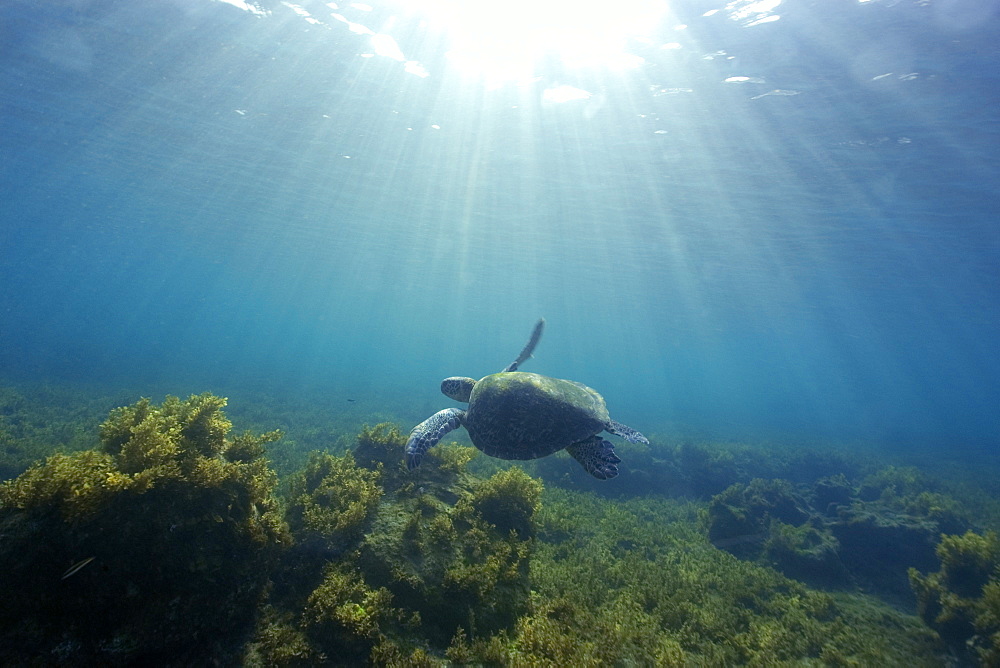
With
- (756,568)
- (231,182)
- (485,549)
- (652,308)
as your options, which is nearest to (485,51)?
(485,549)

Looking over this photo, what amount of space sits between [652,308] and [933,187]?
35.8 metres

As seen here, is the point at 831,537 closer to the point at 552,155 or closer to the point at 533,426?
the point at 533,426

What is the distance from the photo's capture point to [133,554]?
316 cm

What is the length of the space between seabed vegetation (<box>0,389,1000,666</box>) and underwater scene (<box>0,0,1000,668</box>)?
0.03 meters

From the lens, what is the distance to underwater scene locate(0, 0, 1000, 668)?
3.81 meters

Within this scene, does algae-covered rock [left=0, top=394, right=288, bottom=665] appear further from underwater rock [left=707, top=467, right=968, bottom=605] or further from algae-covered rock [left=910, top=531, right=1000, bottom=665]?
underwater rock [left=707, top=467, right=968, bottom=605]

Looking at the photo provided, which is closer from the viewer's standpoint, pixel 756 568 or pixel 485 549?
pixel 485 549

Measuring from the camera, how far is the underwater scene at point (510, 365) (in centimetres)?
381

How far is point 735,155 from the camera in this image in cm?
1684

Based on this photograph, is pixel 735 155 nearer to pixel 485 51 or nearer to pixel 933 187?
pixel 933 187

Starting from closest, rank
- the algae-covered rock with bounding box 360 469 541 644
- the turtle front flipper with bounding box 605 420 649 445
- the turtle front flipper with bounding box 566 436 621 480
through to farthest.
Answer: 1. the algae-covered rock with bounding box 360 469 541 644
2. the turtle front flipper with bounding box 566 436 621 480
3. the turtle front flipper with bounding box 605 420 649 445

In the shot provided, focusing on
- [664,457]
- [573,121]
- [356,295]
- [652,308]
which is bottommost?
[356,295]

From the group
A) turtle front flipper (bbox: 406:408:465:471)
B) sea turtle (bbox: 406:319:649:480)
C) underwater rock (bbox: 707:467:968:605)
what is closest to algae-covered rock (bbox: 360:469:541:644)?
turtle front flipper (bbox: 406:408:465:471)

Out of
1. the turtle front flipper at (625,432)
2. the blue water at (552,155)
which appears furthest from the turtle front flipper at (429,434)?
the blue water at (552,155)
